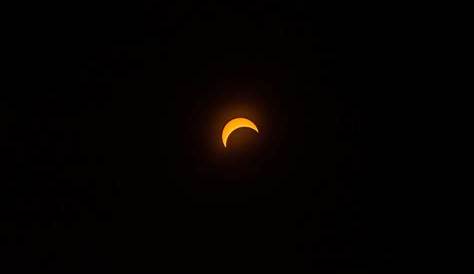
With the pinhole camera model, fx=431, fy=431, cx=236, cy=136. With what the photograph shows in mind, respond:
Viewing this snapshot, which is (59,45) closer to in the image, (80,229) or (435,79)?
(80,229)

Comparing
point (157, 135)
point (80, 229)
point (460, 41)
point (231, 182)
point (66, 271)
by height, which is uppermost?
point (460, 41)

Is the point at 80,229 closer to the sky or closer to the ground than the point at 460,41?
closer to the ground

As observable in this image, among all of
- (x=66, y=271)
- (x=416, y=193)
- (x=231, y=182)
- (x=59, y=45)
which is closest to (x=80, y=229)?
(x=66, y=271)
